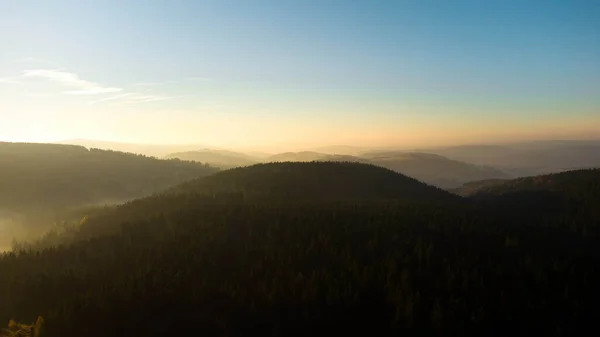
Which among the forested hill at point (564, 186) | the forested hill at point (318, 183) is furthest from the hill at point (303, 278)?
the forested hill at point (564, 186)

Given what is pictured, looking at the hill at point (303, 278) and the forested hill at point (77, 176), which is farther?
the forested hill at point (77, 176)

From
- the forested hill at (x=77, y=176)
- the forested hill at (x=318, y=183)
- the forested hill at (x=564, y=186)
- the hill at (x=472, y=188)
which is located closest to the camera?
the forested hill at (x=318, y=183)

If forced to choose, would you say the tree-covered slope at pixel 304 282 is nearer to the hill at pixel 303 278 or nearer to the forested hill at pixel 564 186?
the hill at pixel 303 278

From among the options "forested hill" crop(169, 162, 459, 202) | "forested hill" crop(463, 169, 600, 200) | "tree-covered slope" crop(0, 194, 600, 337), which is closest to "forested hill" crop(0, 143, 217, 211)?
"forested hill" crop(169, 162, 459, 202)

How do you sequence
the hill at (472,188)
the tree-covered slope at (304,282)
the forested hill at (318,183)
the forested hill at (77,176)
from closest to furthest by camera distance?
1. the tree-covered slope at (304,282)
2. the forested hill at (318,183)
3. the forested hill at (77,176)
4. the hill at (472,188)

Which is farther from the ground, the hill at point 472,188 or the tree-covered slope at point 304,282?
the tree-covered slope at point 304,282

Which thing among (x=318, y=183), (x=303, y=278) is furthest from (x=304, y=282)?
(x=318, y=183)

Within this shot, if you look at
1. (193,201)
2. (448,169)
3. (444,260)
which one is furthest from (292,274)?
(448,169)

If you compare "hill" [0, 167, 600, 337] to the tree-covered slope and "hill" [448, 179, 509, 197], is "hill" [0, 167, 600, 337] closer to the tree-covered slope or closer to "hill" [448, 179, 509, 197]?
the tree-covered slope
